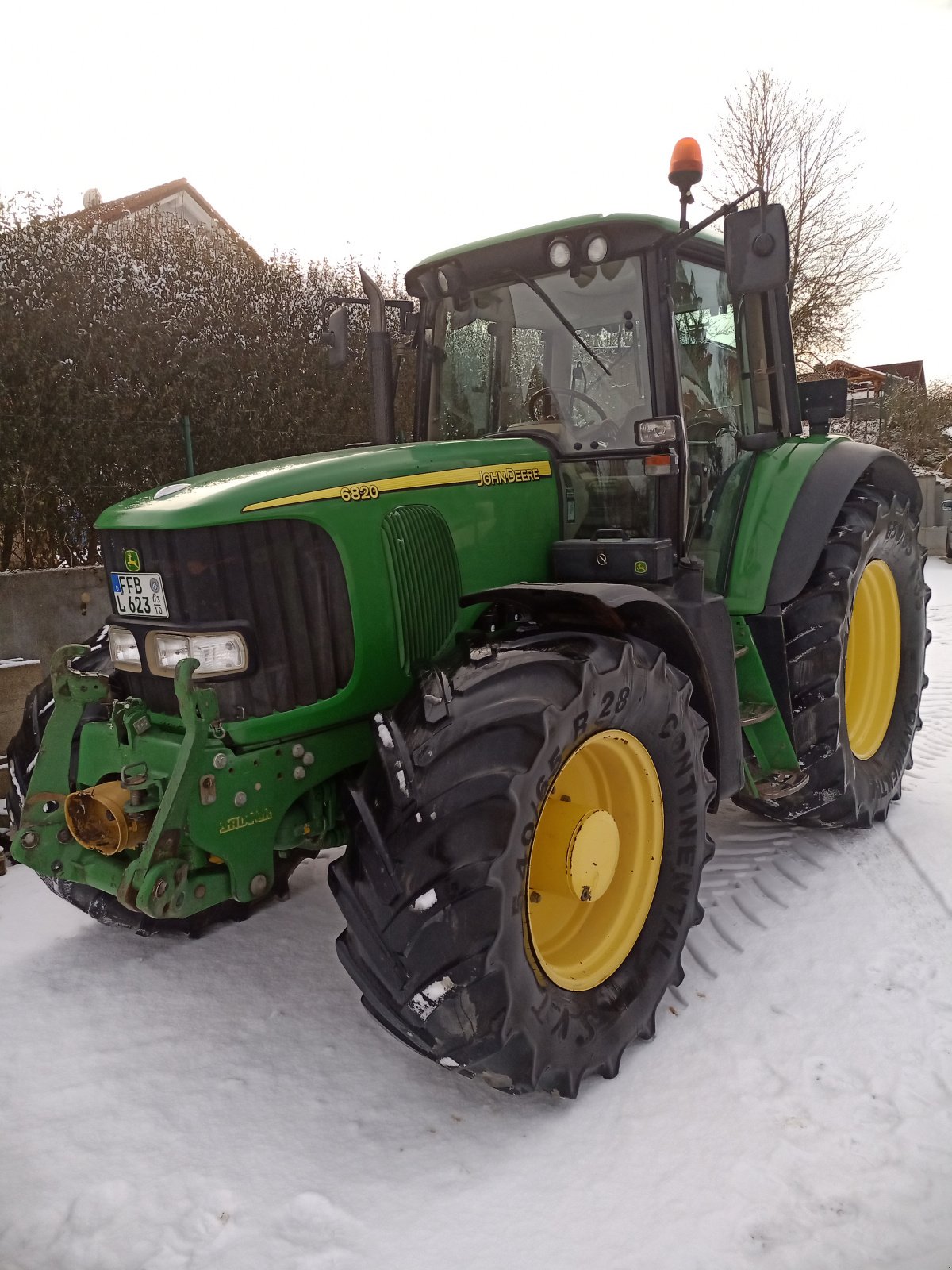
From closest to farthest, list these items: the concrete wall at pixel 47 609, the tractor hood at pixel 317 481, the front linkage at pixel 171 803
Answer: the front linkage at pixel 171 803
the tractor hood at pixel 317 481
the concrete wall at pixel 47 609

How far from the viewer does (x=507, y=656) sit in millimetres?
2357

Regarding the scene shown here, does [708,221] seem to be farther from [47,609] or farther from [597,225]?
[47,609]

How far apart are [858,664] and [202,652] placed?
2900 millimetres

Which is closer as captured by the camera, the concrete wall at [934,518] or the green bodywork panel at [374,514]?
the green bodywork panel at [374,514]

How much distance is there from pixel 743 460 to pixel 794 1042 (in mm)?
2052

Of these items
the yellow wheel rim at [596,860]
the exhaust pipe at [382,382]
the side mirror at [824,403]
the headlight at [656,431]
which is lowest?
the yellow wheel rim at [596,860]

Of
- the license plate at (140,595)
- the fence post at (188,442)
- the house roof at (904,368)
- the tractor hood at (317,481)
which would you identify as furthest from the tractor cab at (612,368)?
the house roof at (904,368)

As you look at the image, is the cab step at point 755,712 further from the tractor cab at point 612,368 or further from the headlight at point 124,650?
the headlight at point 124,650

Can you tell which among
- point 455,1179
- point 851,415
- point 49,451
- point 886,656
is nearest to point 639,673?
point 455,1179

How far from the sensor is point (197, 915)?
10.5 ft

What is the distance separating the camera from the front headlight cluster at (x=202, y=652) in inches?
96.3

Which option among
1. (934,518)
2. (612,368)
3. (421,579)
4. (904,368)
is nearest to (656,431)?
(612,368)

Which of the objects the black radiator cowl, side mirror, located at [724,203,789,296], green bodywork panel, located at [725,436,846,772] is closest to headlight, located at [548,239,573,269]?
side mirror, located at [724,203,789,296]

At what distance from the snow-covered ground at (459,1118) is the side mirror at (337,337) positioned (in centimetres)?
208
